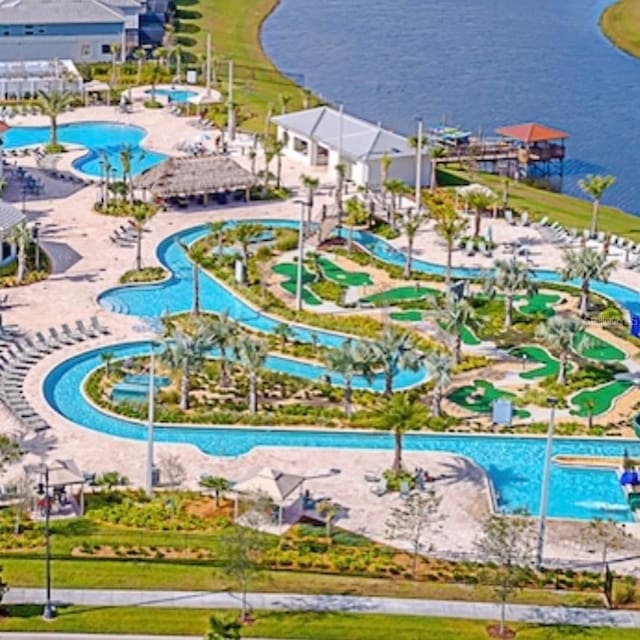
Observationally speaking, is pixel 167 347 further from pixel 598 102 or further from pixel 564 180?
pixel 598 102

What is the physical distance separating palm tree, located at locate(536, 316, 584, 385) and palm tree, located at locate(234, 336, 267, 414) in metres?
8.81

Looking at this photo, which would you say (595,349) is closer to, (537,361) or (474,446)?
(537,361)

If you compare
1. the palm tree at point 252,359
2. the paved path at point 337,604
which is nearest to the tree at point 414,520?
the paved path at point 337,604

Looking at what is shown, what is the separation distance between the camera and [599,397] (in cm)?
4334

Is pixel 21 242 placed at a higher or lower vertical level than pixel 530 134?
lower

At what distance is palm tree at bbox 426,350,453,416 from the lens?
40.8m

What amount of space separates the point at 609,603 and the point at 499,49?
72877 mm

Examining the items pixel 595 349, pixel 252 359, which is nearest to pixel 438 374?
pixel 252 359

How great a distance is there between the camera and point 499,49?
10000 cm

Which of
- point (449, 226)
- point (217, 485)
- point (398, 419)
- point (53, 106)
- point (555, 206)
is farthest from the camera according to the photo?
point (53, 106)

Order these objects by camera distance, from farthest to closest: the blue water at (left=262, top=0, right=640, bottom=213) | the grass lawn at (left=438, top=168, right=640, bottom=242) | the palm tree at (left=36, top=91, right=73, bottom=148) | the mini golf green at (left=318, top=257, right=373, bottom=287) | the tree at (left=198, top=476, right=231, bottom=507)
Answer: the blue water at (left=262, top=0, right=640, bottom=213), the palm tree at (left=36, top=91, right=73, bottom=148), the grass lawn at (left=438, top=168, right=640, bottom=242), the mini golf green at (left=318, top=257, right=373, bottom=287), the tree at (left=198, top=476, right=231, bottom=507)

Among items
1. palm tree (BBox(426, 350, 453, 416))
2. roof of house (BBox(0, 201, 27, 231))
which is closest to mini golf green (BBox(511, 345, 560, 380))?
palm tree (BBox(426, 350, 453, 416))

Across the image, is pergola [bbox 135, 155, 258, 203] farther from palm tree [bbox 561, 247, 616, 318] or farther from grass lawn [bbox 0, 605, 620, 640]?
grass lawn [bbox 0, 605, 620, 640]

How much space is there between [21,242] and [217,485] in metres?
18.5
